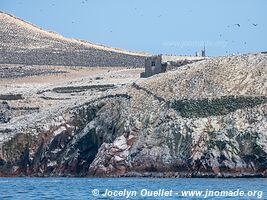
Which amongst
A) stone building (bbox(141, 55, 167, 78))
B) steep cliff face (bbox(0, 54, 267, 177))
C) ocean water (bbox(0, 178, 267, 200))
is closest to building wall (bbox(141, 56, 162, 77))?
stone building (bbox(141, 55, 167, 78))

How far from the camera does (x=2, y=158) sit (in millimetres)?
98375

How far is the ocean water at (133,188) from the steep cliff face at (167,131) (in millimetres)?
3115

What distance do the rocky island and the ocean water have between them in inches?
124

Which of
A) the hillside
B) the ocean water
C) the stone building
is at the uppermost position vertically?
the hillside

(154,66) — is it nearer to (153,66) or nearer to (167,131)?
(153,66)

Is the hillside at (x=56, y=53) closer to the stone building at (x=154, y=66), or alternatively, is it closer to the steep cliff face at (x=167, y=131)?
the stone building at (x=154, y=66)

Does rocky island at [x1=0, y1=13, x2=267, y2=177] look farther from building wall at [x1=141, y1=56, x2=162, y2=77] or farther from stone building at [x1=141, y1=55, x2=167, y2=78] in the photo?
building wall at [x1=141, y1=56, x2=162, y2=77]

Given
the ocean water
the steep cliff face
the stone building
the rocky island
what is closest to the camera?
the ocean water

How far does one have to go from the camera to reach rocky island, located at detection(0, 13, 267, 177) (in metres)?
88.4

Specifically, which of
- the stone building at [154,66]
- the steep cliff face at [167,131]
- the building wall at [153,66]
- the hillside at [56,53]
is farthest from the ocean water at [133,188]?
the hillside at [56,53]

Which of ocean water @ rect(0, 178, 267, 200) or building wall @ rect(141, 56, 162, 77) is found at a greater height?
building wall @ rect(141, 56, 162, 77)

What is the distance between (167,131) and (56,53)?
9323cm

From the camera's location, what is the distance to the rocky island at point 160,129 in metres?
88.4

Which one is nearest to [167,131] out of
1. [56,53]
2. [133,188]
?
[133,188]
